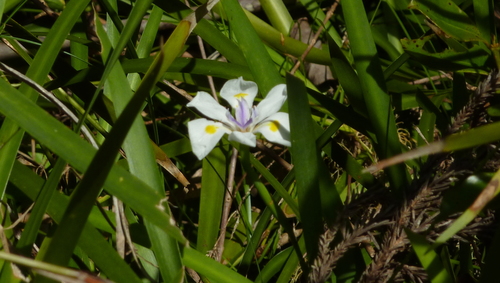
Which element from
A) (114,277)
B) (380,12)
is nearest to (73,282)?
(114,277)

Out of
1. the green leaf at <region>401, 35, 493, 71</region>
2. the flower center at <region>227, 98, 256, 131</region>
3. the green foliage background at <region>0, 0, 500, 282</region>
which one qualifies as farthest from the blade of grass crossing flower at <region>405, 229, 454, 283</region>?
the green leaf at <region>401, 35, 493, 71</region>

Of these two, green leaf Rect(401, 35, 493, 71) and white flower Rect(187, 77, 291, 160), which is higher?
green leaf Rect(401, 35, 493, 71)

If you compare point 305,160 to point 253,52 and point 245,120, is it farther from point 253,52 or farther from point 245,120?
point 253,52

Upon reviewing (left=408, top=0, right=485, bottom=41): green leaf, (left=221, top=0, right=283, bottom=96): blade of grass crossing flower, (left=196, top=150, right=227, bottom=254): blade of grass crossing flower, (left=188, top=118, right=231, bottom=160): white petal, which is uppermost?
(left=408, top=0, right=485, bottom=41): green leaf

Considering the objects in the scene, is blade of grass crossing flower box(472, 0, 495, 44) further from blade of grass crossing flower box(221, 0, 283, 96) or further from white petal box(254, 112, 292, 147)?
white petal box(254, 112, 292, 147)

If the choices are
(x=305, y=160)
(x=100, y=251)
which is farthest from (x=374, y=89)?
(x=100, y=251)

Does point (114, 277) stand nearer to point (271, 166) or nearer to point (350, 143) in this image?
point (271, 166)
